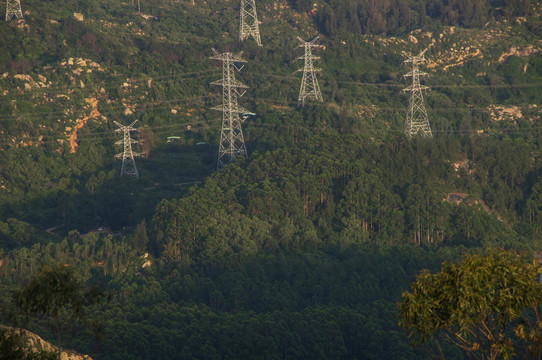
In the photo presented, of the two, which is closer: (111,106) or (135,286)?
(135,286)

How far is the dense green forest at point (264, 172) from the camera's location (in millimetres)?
74000

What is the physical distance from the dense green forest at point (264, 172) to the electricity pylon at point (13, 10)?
71.1 inches

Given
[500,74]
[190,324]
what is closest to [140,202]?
[190,324]

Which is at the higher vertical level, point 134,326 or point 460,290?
point 460,290

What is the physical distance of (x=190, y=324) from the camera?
71.1 meters

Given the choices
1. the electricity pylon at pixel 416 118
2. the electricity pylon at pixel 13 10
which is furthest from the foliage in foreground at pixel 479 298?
the electricity pylon at pixel 13 10

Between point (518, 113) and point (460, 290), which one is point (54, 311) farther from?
point (518, 113)

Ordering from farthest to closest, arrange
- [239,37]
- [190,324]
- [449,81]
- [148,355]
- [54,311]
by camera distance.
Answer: [239,37], [449,81], [190,324], [148,355], [54,311]

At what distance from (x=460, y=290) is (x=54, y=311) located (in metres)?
16.8

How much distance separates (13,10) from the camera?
125 metres

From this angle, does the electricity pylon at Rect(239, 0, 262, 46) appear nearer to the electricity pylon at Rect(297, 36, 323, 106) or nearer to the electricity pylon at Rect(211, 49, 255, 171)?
the electricity pylon at Rect(297, 36, 323, 106)

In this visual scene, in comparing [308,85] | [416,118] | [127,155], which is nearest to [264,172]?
[127,155]

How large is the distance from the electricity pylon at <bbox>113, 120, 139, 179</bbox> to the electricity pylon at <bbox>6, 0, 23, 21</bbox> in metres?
29.1

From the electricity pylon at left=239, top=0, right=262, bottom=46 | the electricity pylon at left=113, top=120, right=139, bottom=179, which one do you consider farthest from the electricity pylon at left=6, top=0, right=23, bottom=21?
the electricity pylon at left=239, top=0, right=262, bottom=46
